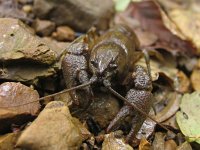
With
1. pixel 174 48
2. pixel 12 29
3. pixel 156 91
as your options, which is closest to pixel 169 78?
pixel 156 91

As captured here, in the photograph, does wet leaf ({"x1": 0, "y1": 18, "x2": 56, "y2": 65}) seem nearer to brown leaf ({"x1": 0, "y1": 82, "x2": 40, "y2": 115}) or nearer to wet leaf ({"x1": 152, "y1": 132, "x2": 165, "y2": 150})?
brown leaf ({"x1": 0, "y1": 82, "x2": 40, "y2": 115})

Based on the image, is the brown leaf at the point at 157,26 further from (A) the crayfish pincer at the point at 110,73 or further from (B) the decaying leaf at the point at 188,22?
(A) the crayfish pincer at the point at 110,73

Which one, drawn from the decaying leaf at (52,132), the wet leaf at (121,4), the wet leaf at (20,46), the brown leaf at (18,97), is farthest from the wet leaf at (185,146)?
the wet leaf at (121,4)

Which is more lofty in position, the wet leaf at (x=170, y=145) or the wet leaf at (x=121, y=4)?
the wet leaf at (x=121, y=4)

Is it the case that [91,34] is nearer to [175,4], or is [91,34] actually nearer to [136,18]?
[136,18]

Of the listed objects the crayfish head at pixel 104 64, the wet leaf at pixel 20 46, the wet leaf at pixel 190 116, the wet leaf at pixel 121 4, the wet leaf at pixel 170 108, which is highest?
the wet leaf at pixel 20 46

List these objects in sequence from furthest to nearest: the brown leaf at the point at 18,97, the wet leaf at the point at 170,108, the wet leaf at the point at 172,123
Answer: the wet leaf at the point at 170,108
the wet leaf at the point at 172,123
the brown leaf at the point at 18,97
